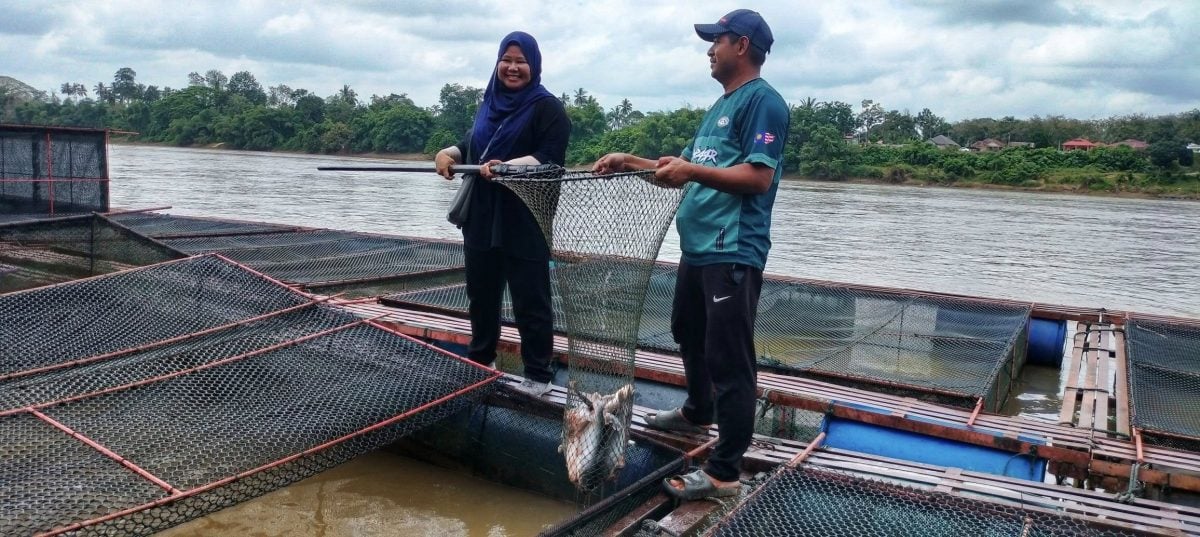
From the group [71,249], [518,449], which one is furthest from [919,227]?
[518,449]

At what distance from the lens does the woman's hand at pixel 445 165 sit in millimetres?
3700

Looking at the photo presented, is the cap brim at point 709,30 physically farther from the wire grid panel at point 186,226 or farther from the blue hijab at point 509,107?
the wire grid panel at point 186,226

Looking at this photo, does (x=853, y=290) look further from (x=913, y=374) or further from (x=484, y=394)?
(x=484, y=394)

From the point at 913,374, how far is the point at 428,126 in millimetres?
45209

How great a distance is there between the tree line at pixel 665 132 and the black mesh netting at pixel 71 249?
16815 mm

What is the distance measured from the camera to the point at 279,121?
185 ft

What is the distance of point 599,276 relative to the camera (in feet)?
11.4

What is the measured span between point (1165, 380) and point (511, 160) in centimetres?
390

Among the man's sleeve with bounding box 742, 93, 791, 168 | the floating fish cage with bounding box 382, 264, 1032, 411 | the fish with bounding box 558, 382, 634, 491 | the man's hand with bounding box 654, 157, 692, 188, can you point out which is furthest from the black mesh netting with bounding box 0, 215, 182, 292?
the man's sleeve with bounding box 742, 93, 791, 168

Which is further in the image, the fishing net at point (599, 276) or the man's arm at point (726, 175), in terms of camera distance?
the fishing net at point (599, 276)

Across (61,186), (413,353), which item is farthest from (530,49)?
(61,186)

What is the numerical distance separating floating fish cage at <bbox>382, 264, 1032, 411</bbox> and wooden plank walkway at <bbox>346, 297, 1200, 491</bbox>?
347mm

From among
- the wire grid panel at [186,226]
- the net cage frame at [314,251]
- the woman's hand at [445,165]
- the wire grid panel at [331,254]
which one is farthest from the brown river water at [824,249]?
the wire grid panel at [186,226]

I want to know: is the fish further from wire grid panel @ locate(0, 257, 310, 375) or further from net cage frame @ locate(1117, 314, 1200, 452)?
net cage frame @ locate(1117, 314, 1200, 452)
